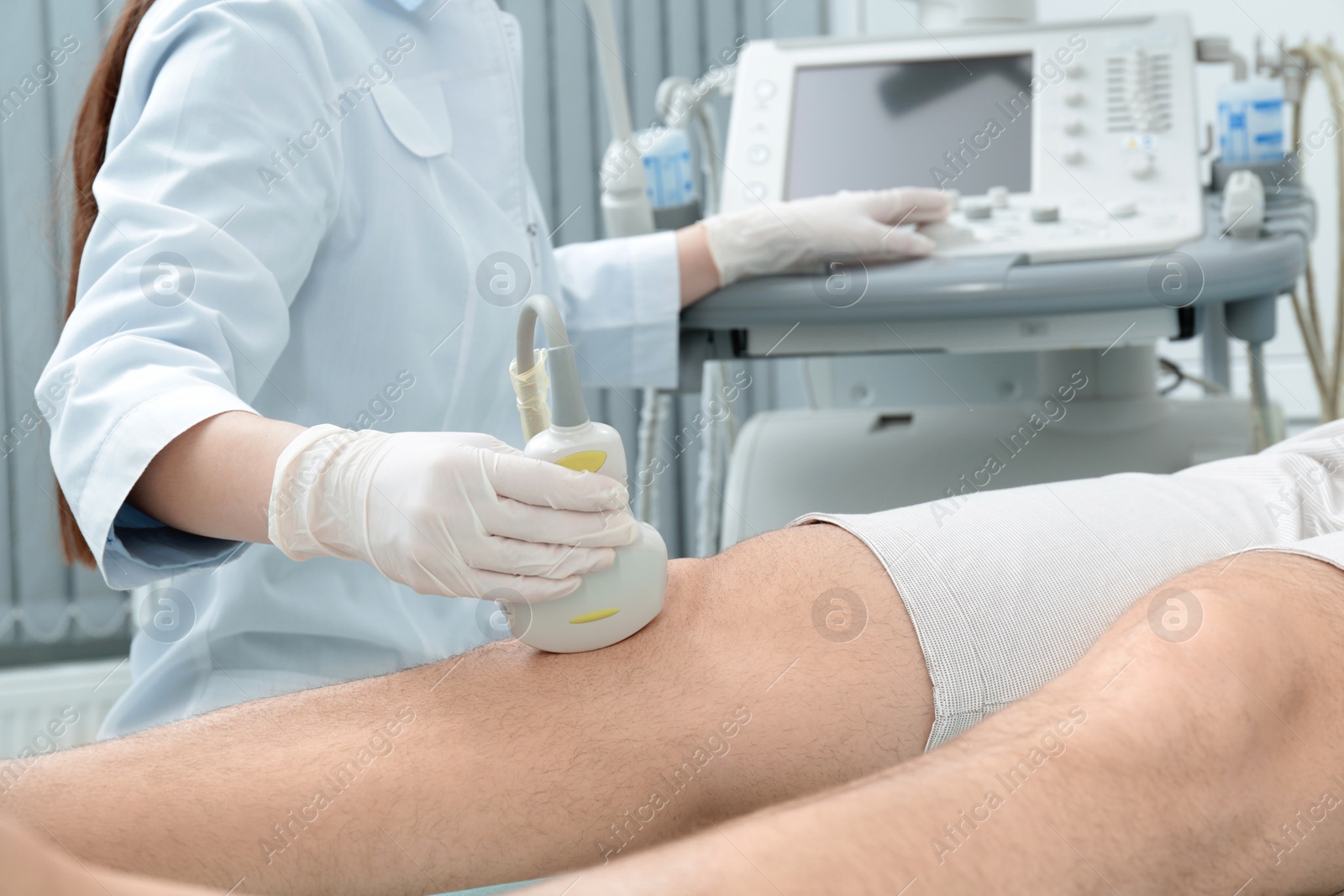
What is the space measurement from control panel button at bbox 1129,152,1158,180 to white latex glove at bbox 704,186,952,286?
266 millimetres

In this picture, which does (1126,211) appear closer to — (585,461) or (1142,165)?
(1142,165)

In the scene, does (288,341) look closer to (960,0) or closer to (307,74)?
(307,74)

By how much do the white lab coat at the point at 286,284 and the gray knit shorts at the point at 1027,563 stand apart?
0.50m

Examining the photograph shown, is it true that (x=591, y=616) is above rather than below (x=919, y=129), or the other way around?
below

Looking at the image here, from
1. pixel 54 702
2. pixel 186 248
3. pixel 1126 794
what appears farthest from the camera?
pixel 54 702

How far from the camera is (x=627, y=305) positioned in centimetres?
144

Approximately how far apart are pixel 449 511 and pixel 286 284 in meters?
0.39

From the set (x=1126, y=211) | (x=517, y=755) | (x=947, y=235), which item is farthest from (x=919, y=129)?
(x=517, y=755)

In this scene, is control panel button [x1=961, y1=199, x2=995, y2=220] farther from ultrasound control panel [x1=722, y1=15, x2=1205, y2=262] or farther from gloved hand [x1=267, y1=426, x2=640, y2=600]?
gloved hand [x1=267, y1=426, x2=640, y2=600]

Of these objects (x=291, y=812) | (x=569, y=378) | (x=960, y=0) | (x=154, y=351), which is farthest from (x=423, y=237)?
(x=960, y=0)

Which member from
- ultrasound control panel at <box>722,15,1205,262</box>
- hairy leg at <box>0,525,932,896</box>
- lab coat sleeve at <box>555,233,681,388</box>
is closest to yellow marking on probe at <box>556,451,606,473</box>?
hairy leg at <box>0,525,932,896</box>

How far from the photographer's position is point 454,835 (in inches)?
25.5

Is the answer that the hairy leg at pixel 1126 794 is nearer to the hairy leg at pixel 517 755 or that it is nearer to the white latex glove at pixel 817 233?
the hairy leg at pixel 517 755

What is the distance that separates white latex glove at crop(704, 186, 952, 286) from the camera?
1.39 metres
